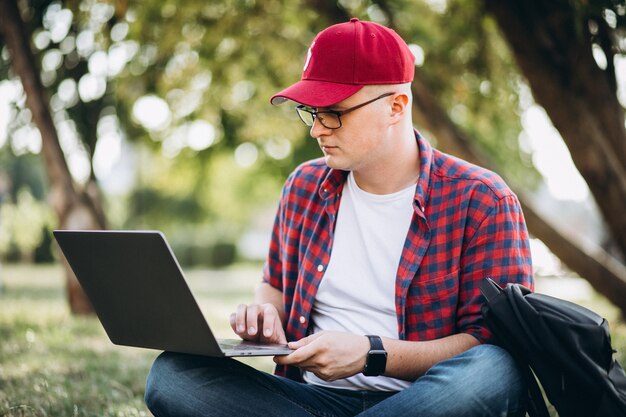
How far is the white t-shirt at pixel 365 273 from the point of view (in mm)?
2646

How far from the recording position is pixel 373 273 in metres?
2.72

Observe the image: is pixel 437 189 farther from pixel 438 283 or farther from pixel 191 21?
pixel 191 21

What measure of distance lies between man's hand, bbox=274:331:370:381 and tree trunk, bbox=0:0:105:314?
6027 mm

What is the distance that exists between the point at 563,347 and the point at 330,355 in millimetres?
698

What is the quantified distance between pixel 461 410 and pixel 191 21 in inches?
273

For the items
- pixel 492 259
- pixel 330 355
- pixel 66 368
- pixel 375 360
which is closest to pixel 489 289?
pixel 492 259

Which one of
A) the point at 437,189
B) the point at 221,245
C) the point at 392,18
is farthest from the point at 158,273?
the point at 221,245

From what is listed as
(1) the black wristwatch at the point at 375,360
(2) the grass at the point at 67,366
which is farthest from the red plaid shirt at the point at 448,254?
(2) the grass at the point at 67,366

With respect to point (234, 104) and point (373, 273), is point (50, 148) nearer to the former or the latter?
point (234, 104)

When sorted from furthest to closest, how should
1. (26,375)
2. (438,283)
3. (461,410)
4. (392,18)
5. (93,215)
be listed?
(93,215)
(392,18)
(26,375)
(438,283)
(461,410)

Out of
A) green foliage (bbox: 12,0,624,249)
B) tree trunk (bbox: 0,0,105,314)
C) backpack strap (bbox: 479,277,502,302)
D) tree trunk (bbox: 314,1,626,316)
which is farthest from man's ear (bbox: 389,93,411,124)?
tree trunk (bbox: 0,0,105,314)

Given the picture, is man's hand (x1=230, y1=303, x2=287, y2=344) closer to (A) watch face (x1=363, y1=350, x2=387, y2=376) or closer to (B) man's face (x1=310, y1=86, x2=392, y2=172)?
(A) watch face (x1=363, y1=350, x2=387, y2=376)

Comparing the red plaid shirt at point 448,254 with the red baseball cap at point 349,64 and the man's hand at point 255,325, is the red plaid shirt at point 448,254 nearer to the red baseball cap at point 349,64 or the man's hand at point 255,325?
the man's hand at point 255,325

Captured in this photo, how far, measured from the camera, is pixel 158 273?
2.16m
